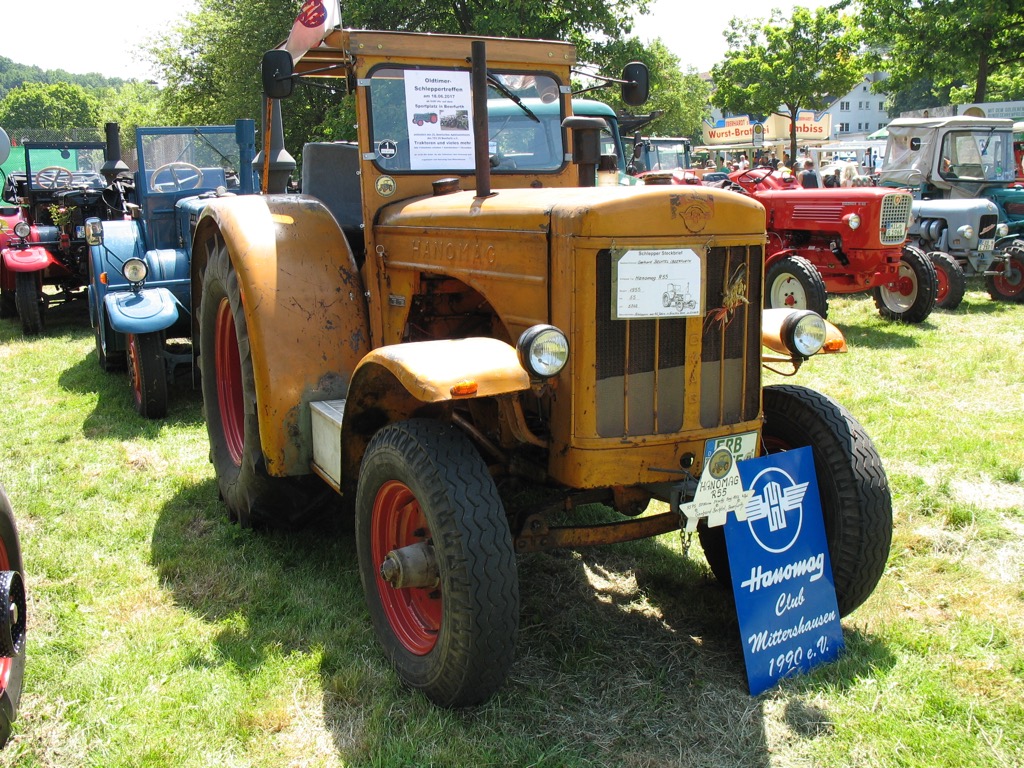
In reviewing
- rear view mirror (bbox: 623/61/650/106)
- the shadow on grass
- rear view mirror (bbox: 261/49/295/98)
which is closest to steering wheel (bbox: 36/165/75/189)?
the shadow on grass

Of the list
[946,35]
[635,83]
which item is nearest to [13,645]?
[635,83]

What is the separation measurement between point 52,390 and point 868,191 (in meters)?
7.77

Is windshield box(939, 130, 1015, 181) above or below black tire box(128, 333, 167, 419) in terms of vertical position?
above

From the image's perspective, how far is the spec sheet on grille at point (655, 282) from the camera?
263 cm

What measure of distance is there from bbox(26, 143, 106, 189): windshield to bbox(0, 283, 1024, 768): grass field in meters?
7.05

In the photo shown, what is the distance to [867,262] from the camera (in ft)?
29.1

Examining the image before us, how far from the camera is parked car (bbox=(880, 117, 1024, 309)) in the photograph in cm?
1047

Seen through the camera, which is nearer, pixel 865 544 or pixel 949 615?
pixel 865 544

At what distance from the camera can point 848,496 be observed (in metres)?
3.00

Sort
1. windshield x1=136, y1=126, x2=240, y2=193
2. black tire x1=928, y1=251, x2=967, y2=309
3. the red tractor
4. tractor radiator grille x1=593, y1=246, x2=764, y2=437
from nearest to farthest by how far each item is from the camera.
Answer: tractor radiator grille x1=593, y1=246, x2=764, y2=437, windshield x1=136, y1=126, x2=240, y2=193, the red tractor, black tire x1=928, y1=251, x2=967, y2=309

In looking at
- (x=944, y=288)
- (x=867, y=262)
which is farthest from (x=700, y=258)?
(x=944, y=288)

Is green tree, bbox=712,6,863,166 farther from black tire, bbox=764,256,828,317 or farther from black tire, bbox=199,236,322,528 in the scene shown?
black tire, bbox=199,236,322,528

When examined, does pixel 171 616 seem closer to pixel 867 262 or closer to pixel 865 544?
pixel 865 544

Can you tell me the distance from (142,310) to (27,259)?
3812 millimetres
